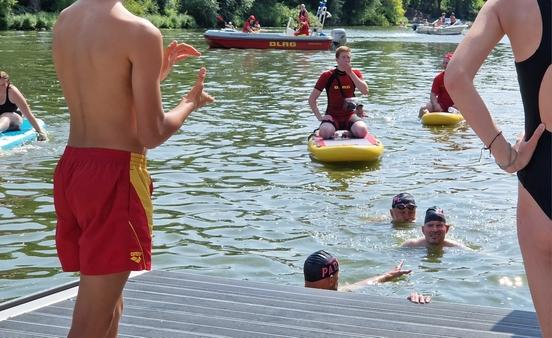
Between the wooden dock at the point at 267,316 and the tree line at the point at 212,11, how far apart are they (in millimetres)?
31123

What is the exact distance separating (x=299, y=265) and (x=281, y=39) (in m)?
26.1

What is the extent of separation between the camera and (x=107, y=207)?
2752mm

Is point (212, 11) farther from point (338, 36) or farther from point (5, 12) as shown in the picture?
point (338, 36)

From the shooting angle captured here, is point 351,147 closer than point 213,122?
Yes

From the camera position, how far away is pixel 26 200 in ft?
29.4

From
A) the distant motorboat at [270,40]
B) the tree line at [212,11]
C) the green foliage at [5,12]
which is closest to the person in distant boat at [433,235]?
the distant motorboat at [270,40]

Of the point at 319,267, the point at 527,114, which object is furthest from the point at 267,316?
the point at 527,114

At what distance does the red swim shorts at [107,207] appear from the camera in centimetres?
273

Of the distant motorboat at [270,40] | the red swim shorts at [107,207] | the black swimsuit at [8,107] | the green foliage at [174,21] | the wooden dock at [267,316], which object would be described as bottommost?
the green foliage at [174,21]

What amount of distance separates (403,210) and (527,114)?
231 inches

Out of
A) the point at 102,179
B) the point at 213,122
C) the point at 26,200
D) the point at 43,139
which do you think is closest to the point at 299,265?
the point at 26,200

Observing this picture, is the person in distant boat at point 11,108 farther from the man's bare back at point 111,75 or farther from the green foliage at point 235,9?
the green foliage at point 235,9

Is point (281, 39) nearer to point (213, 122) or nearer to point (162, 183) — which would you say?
point (213, 122)

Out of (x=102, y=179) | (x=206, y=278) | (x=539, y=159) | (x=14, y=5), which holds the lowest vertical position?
(x=14, y=5)
